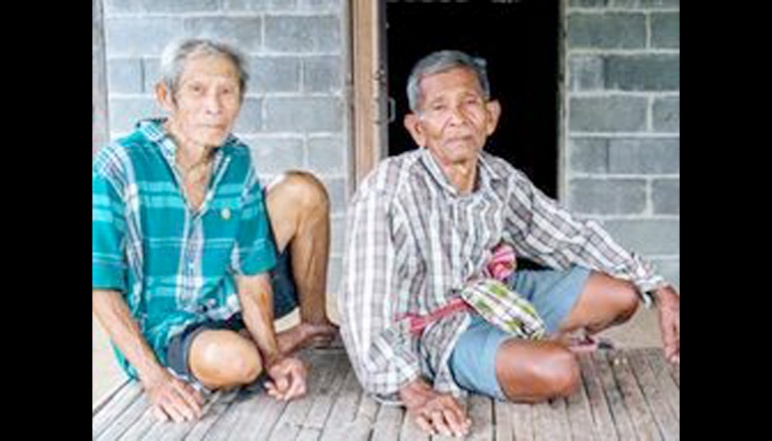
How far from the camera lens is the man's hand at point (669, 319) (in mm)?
2996

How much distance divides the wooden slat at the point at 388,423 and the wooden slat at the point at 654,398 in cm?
66

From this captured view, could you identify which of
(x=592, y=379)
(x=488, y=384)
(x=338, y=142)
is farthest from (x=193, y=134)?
(x=338, y=142)

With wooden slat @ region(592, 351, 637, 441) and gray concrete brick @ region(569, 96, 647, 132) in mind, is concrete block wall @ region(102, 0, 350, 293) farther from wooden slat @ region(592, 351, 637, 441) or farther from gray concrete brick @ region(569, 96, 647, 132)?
wooden slat @ region(592, 351, 637, 441)

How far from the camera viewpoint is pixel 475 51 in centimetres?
749

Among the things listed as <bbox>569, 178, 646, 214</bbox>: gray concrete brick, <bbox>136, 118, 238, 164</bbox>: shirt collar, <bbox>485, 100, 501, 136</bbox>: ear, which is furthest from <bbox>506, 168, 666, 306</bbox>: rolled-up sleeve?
<bbox>569, 178, 646, 214</bbox>: gray concrete brick

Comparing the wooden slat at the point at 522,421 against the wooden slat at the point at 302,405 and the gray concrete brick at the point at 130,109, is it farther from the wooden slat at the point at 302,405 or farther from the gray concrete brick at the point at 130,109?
the gray concrete brick at the point at 130,109

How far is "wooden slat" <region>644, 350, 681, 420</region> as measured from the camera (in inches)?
112

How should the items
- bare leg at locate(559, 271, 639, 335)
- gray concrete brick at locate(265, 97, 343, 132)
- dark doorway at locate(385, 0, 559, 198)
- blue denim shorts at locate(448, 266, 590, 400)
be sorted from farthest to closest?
dark doorway at locate(385, 0, 559, 198) < gray concrete brick at locate(265, 97, 343, 132) < bare leg at locate(559, 271, 639, 335) < blue denim shorts at locate(448, 266, 590, 400)

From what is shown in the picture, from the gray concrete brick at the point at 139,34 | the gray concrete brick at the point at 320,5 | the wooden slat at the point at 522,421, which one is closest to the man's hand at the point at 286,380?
the wooden slat at the point at 522,421

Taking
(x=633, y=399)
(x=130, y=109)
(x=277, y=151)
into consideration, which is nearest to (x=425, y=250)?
(x=633, y=399)

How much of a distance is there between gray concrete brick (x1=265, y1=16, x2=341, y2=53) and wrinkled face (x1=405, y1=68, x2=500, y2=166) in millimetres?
1943
